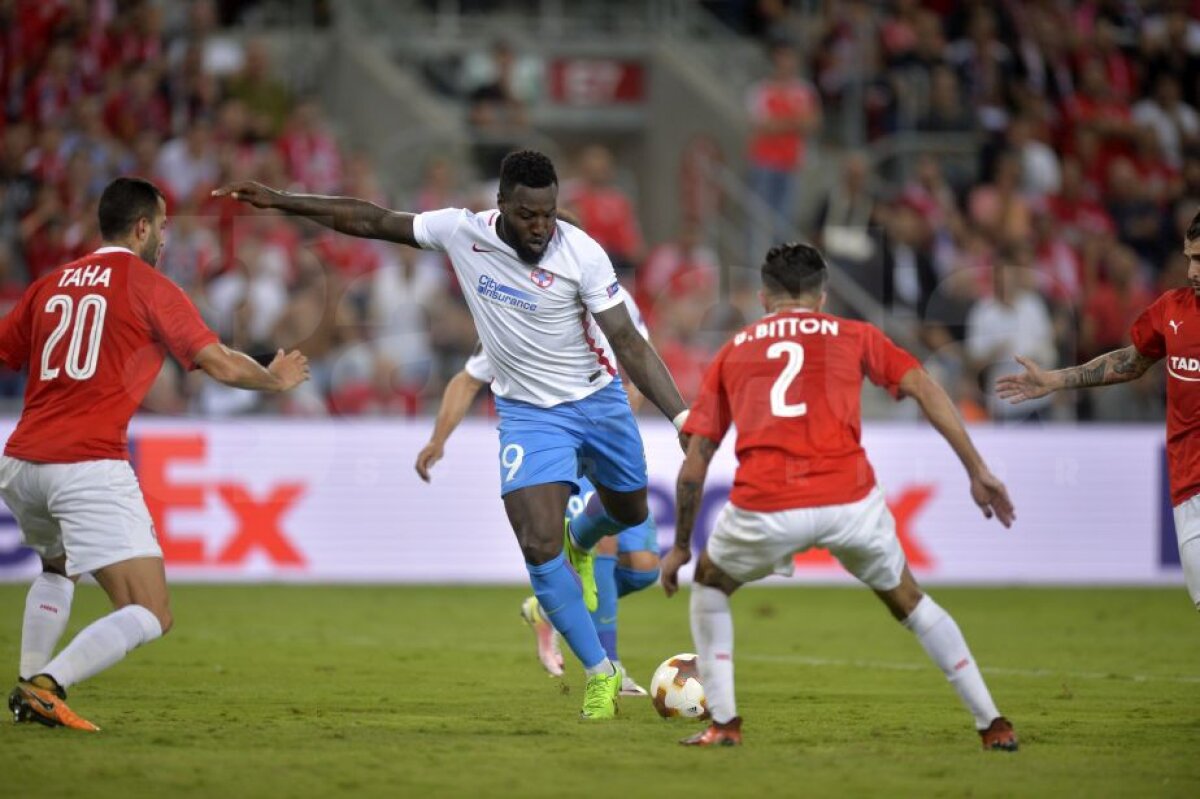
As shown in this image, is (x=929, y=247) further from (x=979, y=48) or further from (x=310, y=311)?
(x=310, y=311)

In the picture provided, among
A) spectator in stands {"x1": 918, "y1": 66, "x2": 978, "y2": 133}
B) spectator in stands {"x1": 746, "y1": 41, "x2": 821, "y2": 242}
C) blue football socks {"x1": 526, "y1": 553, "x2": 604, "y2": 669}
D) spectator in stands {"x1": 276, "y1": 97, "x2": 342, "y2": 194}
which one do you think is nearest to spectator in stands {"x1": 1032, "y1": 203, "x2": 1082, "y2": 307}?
spectator in stands {"x1": 918, "y1": 66, "x2": 978, "y2": 133}

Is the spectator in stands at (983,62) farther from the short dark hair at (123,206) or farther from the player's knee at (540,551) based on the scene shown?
the short dark hair at (123,206)

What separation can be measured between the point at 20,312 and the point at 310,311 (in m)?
9.12

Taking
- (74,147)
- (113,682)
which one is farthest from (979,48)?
(113,682)

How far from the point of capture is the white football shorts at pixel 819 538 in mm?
7508

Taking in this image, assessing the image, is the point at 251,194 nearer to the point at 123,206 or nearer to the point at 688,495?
the point at 123,206

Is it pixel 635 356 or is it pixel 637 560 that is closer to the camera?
pixel 635 356

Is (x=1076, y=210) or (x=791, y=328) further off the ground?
(x=1076, y=210)

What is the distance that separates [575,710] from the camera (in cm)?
931

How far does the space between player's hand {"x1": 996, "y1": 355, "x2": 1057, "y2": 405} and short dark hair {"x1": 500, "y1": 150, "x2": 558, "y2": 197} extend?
2518mm

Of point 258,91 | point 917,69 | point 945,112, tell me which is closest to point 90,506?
point 258,91

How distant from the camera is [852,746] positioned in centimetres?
803

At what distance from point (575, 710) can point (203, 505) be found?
8.27m

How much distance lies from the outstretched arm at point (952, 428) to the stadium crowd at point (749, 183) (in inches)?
399
